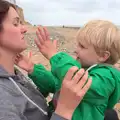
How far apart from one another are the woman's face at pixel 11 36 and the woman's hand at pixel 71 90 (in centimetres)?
52

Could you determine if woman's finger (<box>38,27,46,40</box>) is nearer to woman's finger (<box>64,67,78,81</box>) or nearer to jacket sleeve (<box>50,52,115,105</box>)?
jacket sleeve (<box>50,52,115,105</box>)

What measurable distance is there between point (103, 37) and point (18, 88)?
26.3 inches

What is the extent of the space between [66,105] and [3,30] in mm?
701

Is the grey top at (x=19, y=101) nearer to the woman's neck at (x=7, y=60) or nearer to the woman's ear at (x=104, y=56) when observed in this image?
the woman's neck at (x=7, y=60)

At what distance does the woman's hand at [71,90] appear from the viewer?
2.07 metres

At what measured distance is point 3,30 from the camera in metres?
2.47

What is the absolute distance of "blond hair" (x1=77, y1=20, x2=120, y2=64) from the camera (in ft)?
8.23

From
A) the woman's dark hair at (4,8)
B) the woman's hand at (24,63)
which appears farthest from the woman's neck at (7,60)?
the woman's hand at (24,63)

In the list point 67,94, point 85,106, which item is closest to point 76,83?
point 67,94

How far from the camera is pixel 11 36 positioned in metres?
2.47

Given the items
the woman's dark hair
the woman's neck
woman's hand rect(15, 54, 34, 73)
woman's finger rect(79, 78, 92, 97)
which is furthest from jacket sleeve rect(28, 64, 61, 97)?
woman's finger rect(79, 78, 92, 97)

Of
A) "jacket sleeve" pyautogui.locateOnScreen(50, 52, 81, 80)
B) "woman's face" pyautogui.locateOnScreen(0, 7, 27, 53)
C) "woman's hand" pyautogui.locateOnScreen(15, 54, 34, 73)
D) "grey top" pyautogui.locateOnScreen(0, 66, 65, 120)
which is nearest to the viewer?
"grey top" pyautogui.locateOnScreen(0, 66, 65, 120)

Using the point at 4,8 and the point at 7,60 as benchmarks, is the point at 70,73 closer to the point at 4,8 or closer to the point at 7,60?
the point at 7,60

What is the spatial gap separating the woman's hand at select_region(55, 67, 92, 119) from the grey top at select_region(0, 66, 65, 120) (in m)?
0.05
